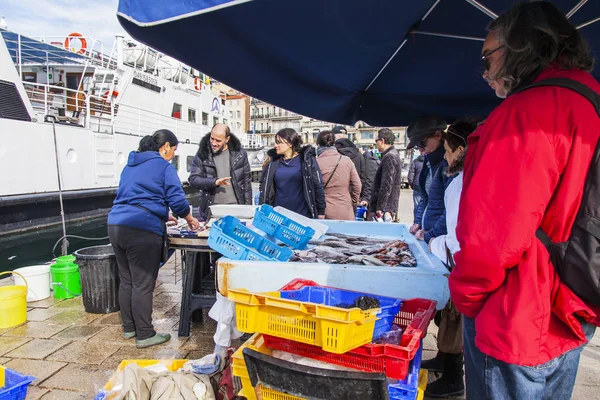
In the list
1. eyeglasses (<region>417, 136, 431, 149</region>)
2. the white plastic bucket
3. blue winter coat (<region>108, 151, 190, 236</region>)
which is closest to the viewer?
eyeglasses (<region>417, 136, 431, 149</region>)

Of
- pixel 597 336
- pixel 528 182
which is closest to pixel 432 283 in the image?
pixel 528 182

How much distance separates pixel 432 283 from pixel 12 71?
12.5 metres

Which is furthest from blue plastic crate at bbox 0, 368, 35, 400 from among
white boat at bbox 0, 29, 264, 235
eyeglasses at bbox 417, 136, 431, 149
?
white boat at bbox 0, 29, 264, 235

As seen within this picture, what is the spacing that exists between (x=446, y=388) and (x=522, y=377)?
6.21ft

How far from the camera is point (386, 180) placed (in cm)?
661

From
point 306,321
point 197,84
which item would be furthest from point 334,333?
point 197,84

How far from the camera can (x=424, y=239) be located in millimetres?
3576

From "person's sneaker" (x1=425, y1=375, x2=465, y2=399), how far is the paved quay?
0.32 meters

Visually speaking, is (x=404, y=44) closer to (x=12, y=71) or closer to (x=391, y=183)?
(x=391, y=183)

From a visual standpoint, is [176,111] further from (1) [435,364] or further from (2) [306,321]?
(2) [306,321]

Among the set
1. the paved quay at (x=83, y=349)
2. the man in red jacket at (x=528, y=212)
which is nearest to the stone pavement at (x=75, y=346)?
the paved quay at (x=83, y=349)

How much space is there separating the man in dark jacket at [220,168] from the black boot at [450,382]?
3.44 metres

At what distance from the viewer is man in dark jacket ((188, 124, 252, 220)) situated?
17.9 ft

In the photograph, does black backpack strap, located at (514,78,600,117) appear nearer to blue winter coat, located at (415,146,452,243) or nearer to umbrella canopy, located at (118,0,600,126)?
umbrella canopy, located at (118,0,600,126)
